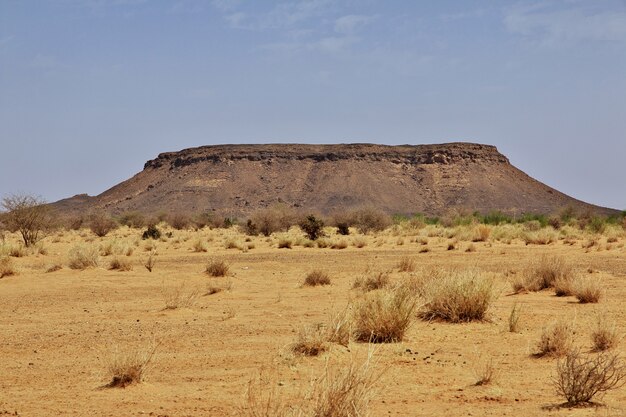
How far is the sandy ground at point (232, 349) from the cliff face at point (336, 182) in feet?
313

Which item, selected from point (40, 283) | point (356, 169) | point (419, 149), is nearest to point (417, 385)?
point (40, 283)

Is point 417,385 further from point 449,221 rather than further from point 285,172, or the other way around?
point 285,172

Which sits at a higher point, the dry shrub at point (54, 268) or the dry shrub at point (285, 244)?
the dry shrub at point (285, 244)

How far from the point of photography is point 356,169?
129 meters

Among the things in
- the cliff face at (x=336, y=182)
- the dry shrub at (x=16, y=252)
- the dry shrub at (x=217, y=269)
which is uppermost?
the cliff face at (x=336, y=182)

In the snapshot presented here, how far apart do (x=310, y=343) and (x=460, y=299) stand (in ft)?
14.7

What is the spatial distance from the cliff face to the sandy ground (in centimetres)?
9541

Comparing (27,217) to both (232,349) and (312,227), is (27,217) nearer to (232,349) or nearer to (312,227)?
(312,227)

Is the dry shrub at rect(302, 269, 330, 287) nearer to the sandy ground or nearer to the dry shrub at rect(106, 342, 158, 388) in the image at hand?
the sandy ground

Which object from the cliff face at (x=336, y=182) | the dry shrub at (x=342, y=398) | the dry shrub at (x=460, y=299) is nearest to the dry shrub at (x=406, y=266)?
the dry shrub at (x=460, y=299)

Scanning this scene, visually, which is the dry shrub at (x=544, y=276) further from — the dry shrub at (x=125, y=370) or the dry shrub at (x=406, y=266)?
the dry shrub at (x=125, y=370)

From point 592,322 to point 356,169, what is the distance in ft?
378

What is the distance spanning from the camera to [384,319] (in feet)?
41.0

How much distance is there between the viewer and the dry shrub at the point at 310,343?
1110 cm
